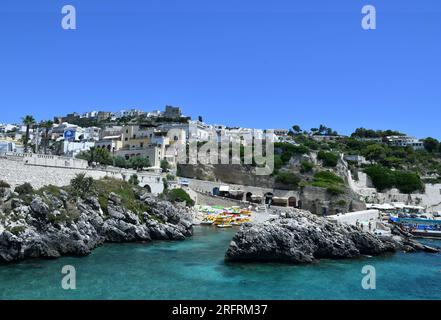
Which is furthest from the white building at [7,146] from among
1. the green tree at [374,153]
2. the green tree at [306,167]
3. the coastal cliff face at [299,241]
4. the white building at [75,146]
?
the green tree at [374,153]

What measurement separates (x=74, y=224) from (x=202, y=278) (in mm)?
12129

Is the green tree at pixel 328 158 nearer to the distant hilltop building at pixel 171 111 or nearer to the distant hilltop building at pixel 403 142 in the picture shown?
the distant hilltop building at pixel 403 142

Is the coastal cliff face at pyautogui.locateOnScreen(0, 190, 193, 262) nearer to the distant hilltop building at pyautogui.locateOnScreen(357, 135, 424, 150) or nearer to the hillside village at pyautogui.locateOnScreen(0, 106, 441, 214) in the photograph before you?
the hillside village at pyautogui.locateOnScreen(0, 106, 441, 214)

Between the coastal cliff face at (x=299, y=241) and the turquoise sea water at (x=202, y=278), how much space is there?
0.91m

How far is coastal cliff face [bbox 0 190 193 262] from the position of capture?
2425cm

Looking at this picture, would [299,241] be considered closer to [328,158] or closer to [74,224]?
[74,224]

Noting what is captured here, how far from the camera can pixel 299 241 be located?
2564 cm

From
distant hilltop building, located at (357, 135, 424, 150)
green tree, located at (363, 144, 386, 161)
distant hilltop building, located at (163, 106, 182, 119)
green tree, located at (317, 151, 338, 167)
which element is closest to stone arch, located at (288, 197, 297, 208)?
green tree, located at (317, 151, 338, 167)

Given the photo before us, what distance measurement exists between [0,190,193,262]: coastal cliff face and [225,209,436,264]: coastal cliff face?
422 inches

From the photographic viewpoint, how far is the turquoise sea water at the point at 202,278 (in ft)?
59.7

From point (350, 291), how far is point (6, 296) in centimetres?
1637

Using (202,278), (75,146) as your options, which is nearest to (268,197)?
(75,146)
